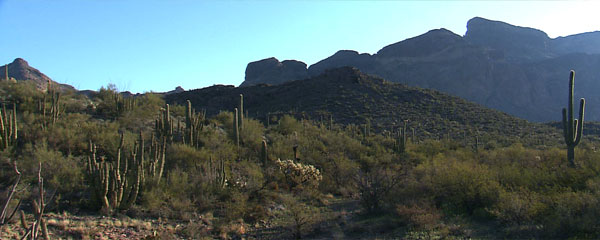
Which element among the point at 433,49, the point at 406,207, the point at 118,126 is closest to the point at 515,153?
the point at 406,207

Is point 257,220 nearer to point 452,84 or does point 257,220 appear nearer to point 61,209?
point 61,209

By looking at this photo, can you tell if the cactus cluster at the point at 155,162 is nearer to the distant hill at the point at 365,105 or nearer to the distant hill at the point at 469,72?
the distant hill at the point at 365,105

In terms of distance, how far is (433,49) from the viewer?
11531 cm

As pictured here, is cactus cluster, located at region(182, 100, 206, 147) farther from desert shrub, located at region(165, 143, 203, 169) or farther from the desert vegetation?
desert shrub, located at region(165, 143, 203, 169)

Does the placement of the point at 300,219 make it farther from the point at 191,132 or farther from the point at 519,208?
the point at 191,132

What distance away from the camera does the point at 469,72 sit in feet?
357

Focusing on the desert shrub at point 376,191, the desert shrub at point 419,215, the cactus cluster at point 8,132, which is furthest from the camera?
the cactus cluster at point 8,132

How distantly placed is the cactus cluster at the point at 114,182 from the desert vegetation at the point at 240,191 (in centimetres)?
4

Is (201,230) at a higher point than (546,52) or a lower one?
lower

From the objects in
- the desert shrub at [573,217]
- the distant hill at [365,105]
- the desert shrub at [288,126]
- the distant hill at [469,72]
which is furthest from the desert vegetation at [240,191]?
the distant hill at [469,72]

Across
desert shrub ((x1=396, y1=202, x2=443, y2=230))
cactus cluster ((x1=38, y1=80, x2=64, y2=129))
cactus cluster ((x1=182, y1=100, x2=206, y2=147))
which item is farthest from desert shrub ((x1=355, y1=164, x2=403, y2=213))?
cactus cluster ((x1=38, y1=80, x2=64, y2=129))

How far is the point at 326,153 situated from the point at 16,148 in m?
15.4

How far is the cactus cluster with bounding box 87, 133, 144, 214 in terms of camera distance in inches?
485

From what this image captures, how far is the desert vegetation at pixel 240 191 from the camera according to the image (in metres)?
11.0
